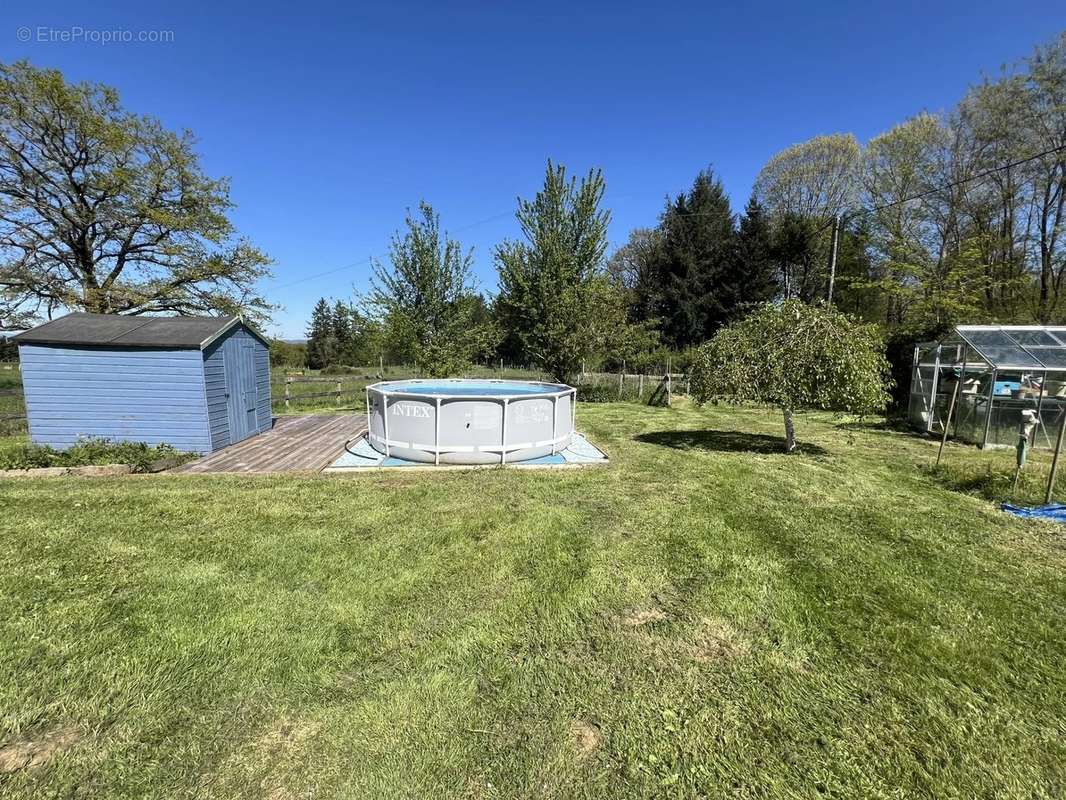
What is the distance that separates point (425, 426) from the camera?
7.73m

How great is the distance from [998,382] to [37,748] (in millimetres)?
14570

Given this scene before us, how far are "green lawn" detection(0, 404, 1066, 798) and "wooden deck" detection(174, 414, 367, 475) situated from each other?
1723 mm

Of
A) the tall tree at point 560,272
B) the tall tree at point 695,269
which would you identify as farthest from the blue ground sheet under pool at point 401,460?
the tall tree at point 695,269

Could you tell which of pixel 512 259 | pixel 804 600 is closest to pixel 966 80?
pixel 512 259

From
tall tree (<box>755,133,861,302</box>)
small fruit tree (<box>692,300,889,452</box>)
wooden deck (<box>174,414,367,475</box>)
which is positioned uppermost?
tall tree (<box>755,133,861,302</box>)

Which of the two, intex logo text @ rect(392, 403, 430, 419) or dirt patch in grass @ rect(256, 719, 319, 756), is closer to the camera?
dirt patch in grass @ rect(256, 719, 319, 756)

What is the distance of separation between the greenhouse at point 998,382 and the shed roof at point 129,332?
1436 centimetres

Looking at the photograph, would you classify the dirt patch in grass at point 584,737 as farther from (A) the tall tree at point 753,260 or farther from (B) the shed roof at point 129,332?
(A) the tall tree at point 753,260

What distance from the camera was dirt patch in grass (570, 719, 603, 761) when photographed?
2191 mm

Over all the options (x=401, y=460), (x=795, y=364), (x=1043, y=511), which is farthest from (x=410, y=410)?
(x=1043, y=511)

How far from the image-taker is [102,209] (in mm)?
15641

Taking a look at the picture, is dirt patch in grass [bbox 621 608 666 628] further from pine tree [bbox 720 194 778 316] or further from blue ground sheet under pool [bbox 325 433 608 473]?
pine tree [bbox 720 194 778 316]

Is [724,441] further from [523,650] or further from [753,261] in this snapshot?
[753,261]

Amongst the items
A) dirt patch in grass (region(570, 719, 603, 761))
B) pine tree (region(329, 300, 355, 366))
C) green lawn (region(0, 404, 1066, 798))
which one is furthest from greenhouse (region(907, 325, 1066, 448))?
pine tree (region(329, 300, 355, 366))
